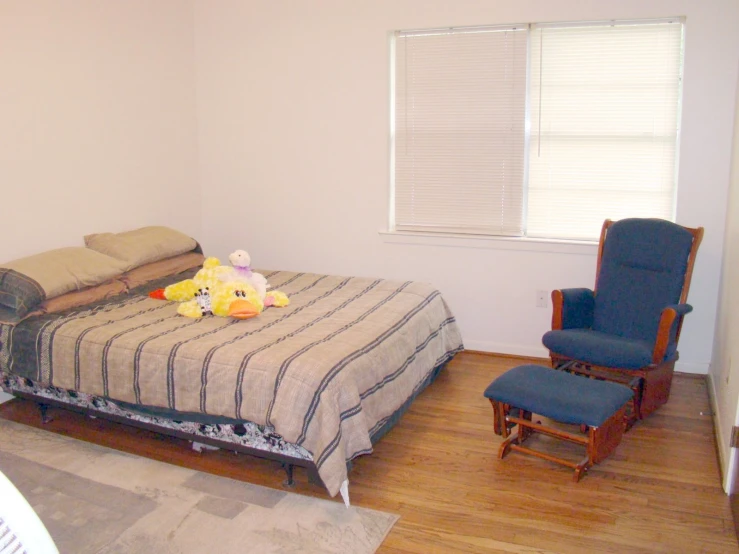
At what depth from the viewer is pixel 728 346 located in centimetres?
342

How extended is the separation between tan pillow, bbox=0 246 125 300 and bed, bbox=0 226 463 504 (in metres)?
0.08

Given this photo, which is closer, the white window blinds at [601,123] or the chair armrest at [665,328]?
the chair armrest at [665,328]

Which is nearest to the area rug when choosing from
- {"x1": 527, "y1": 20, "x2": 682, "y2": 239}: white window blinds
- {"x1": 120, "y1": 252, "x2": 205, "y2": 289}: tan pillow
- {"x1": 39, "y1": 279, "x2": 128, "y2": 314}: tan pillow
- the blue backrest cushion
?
{"x1": 39, "y1": 279, "x2": 128, "y2": 314}: tan pillow

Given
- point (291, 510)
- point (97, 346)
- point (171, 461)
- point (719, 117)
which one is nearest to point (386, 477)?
point (291, 510)

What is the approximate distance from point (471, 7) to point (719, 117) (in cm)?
164

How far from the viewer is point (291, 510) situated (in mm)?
A: 2795

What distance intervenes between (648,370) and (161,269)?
2.88 meters

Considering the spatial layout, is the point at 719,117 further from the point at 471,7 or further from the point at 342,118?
the point at 342,118

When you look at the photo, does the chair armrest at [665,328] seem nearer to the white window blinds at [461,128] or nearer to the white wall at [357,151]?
the white wall at [357,151]

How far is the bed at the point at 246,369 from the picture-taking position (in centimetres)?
281

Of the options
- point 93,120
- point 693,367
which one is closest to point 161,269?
point 93,120

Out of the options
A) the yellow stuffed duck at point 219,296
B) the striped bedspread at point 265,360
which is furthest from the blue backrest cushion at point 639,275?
the yellow stuffed duck at point 219,296

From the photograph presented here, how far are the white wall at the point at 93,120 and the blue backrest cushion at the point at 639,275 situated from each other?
3.06 m

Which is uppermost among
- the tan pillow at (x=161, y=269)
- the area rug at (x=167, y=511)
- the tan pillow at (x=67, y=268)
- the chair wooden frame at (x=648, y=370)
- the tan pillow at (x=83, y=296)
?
the tan pillow at (x=67, y=268)
